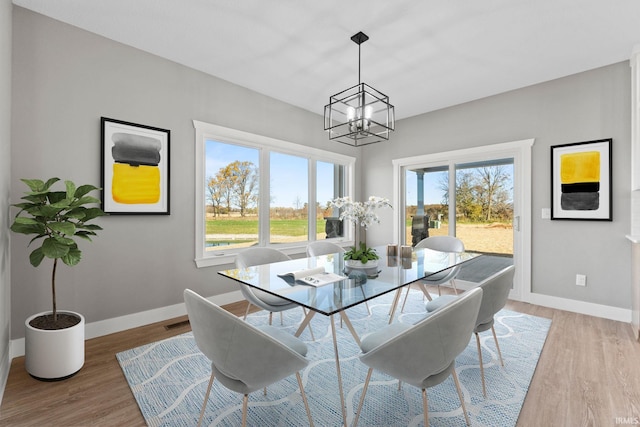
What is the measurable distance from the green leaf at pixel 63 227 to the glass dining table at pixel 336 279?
97cm

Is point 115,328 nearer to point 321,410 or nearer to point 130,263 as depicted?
point 130,263

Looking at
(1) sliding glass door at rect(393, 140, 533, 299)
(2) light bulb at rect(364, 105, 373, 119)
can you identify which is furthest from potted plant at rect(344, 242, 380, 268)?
(1) sliding glass door at rect(393, 140, 533, 299)

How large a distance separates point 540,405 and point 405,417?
841 millimetres

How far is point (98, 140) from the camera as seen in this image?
2.62m

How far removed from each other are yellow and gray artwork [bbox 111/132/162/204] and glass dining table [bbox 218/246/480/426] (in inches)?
54.4

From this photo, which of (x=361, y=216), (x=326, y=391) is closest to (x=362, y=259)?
(x=361, y=216)

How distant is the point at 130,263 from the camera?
279cm

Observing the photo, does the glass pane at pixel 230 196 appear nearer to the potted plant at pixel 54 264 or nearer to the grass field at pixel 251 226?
the grass field at pixel 251 226

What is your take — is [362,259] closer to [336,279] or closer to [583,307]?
[336,279]

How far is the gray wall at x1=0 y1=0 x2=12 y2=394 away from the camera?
1.90 meters

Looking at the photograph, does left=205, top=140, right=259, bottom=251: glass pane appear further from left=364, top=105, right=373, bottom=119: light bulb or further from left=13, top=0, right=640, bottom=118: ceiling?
left=364, top=105, right=373, bottom=119: light bulb

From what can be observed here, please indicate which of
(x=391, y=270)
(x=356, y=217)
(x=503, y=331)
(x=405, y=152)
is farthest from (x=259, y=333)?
(x=405, y=152)

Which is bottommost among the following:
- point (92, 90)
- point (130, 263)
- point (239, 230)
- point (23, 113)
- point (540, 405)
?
point (540, 405)

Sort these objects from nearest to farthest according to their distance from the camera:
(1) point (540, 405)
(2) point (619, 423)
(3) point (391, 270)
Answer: (2) point (619, 423), (1) point (540, 405), (3) point (391, 270)
